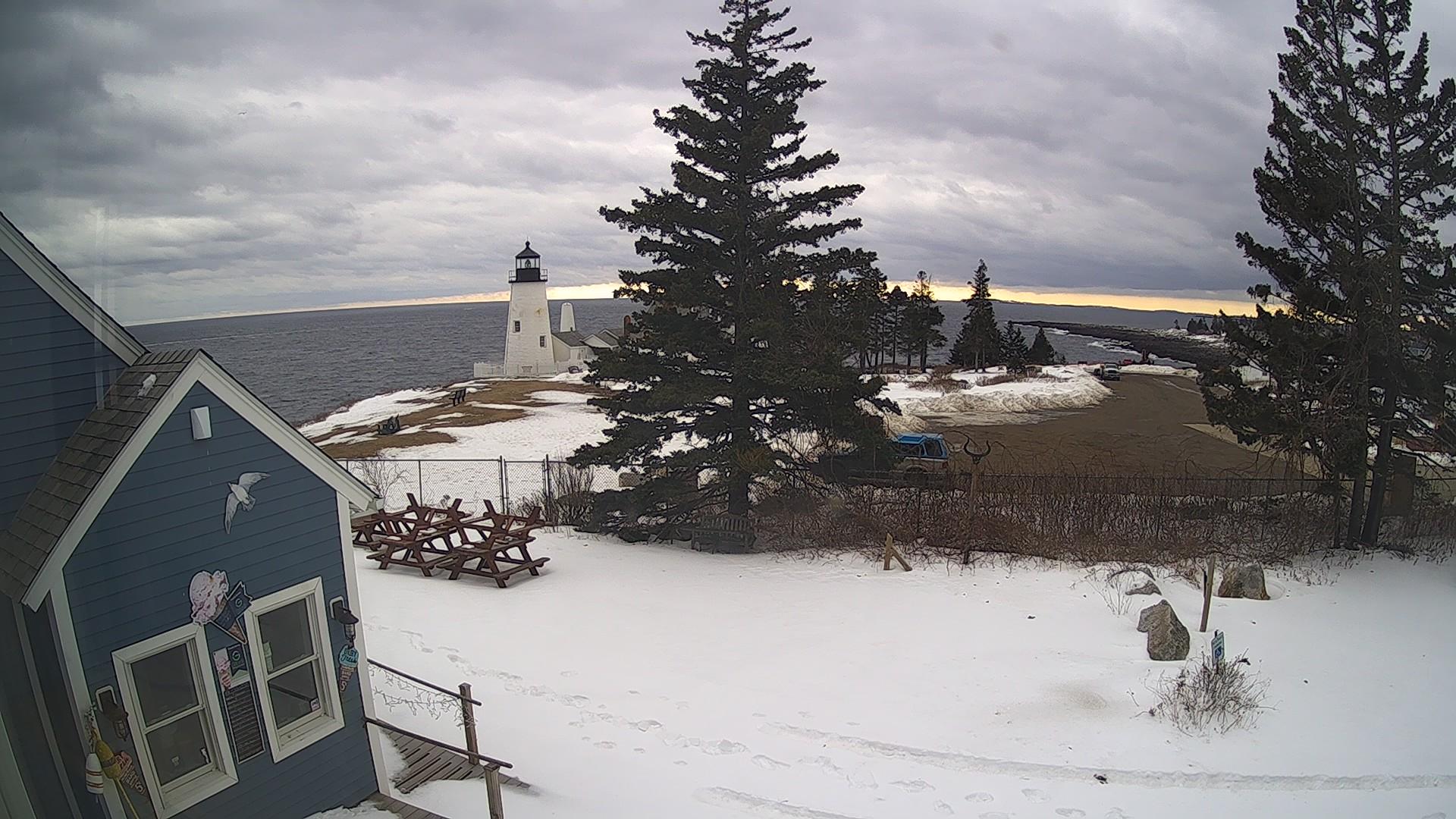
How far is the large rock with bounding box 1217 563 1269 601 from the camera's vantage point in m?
11.2

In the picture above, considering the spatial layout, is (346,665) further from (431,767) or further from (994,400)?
(994,400)

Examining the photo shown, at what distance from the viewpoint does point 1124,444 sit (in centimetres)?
2491

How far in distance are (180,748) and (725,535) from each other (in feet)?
37.8

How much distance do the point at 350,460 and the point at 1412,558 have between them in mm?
21477

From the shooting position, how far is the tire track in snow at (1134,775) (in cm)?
566

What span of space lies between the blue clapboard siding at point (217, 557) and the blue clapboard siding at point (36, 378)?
41cm

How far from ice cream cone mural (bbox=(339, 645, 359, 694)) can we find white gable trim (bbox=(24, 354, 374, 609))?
1219 mm

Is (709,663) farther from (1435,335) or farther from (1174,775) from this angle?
(1435,335)

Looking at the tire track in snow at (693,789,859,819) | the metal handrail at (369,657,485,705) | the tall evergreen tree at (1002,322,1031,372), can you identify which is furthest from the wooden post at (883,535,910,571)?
the tall evergreen tree at (1002,322,1031,372)

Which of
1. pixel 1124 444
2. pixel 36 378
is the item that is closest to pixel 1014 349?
pixel 1124 444

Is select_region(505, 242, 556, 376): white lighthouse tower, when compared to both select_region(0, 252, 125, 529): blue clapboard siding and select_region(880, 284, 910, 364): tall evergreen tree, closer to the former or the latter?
select_region(880, 284, 910, 364): tall evergreen tree

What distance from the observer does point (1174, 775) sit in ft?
21.9

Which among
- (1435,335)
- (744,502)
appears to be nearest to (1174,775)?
(1435,335)

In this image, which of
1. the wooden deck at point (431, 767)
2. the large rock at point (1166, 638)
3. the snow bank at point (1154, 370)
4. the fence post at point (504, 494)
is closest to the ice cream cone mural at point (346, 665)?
the wooden deck at point (431, 767)
